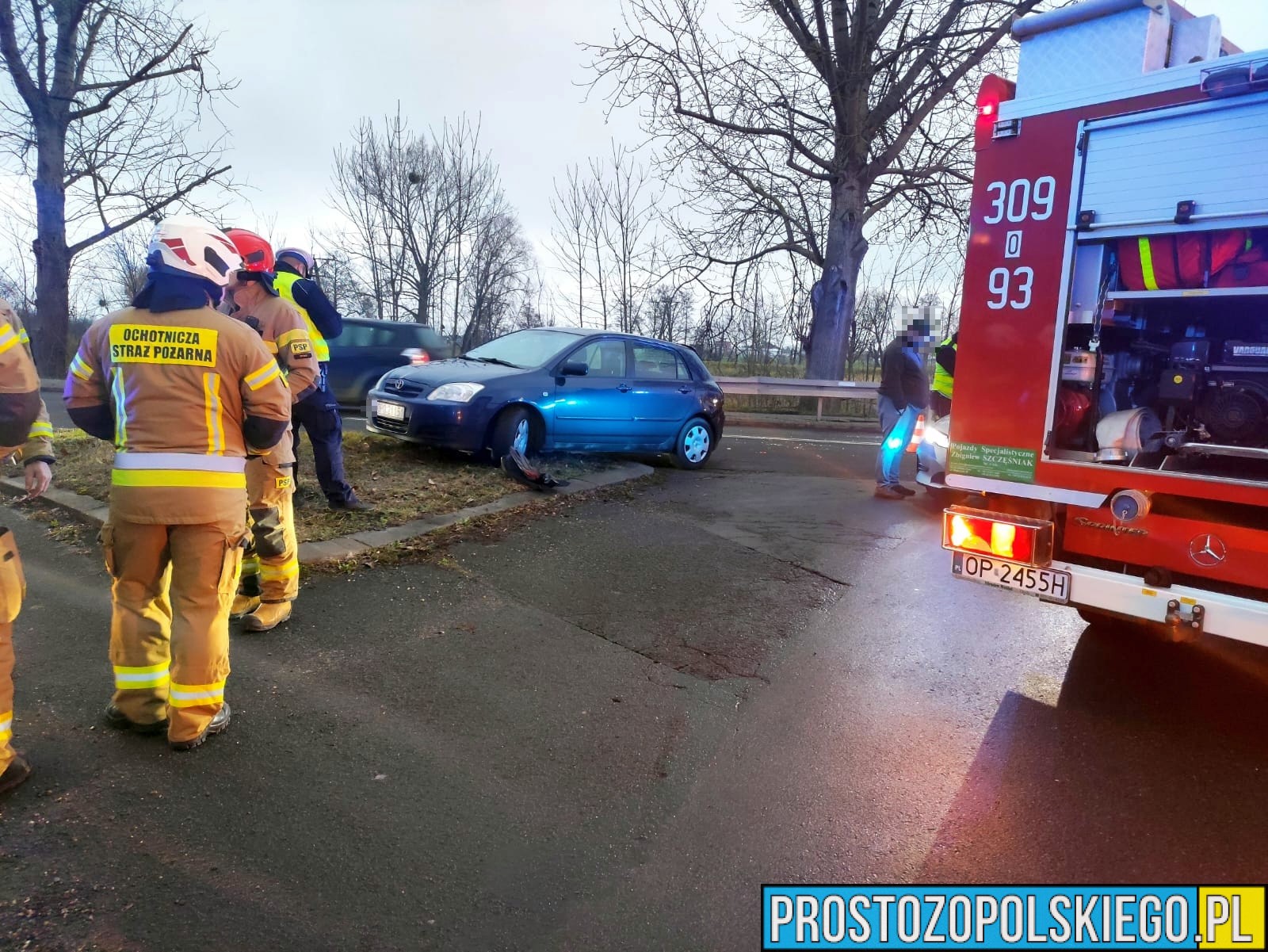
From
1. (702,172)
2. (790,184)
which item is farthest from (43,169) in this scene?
(790,184)

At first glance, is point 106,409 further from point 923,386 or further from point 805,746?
point 923,386

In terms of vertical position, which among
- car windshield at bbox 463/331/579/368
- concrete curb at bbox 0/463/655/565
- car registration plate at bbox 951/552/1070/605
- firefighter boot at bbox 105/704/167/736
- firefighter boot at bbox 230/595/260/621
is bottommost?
firefighter boot at bbox 105/704/167/736

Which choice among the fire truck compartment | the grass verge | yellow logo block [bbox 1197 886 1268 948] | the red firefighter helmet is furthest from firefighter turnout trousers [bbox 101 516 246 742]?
the fire truck compartment

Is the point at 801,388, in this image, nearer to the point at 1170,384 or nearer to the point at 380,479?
the point at 380,479

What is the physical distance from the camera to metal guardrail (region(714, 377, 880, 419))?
16500mm

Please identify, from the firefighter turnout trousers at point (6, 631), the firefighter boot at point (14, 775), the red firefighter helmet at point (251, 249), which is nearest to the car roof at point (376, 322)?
the red firefighter helmet at point (251, 249)

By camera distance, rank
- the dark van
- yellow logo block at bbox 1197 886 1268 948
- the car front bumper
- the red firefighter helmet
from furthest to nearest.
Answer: the dark van < the car front bumper < the red firefighter helmet < yellow logo block at bbox 1197 886 1268 948

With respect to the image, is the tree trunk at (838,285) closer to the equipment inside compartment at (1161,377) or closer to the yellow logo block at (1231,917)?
the equipment inside compartment at (1161,377)

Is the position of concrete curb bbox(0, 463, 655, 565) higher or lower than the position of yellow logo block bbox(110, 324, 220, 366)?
lower

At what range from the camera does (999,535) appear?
11.7 feet

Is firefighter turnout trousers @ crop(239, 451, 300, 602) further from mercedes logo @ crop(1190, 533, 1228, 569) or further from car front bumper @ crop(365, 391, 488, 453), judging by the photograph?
mercedes logo @ crop(1190, 533, 1228, 569)

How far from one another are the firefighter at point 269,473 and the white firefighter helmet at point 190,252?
2.82ft

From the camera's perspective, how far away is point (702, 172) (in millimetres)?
17031

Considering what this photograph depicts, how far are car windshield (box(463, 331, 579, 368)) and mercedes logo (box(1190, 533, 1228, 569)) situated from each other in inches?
245
